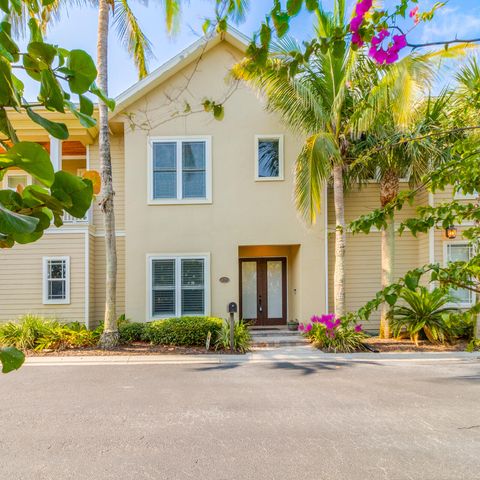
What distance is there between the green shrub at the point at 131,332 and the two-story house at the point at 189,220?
3.01ft

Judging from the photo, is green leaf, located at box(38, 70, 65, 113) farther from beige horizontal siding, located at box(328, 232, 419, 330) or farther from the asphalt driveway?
beige horizontal siding, located at box(328, 232, 419, 330)

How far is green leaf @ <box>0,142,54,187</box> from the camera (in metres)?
0.57

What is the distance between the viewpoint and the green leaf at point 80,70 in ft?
2.06

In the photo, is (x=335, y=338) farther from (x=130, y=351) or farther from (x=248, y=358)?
(x=130, y=351)

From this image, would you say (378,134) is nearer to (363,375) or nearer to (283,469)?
(363,375)

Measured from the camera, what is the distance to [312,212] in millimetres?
9398

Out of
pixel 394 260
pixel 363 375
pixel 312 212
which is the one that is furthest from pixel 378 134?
pixel 363 375

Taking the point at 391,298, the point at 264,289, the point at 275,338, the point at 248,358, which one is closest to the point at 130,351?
the point at 248,358

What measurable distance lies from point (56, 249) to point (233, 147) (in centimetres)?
601

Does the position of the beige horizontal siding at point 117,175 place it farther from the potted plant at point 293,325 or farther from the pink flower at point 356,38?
the pink flower at point 356,38

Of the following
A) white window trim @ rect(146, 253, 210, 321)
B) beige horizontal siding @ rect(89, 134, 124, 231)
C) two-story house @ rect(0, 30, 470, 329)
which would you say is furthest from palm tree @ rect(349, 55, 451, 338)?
beige horizontal siding @ rect(89, 134, 124, 231)

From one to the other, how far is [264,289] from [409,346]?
474 centimetres

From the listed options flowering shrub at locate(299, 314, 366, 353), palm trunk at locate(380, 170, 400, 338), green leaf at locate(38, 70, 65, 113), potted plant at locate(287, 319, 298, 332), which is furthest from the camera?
potted plant at locate(287, 319, 298, 332)

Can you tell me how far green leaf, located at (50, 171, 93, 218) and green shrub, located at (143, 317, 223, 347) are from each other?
9.40m
